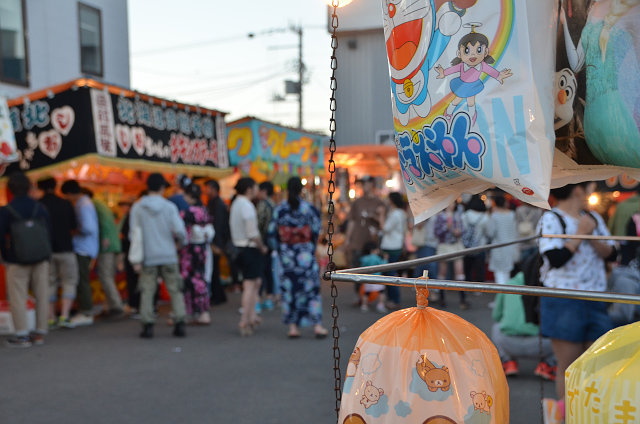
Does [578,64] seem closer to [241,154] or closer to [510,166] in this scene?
[510,166]

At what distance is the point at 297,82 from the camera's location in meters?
28.3

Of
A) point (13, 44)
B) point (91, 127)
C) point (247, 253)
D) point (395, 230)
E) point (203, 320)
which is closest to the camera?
point (247, 253)

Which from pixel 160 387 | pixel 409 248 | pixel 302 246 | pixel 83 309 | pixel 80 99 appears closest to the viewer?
pixel 160 387

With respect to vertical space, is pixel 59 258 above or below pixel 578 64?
below

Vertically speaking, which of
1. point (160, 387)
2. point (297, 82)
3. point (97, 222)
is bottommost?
point (160, 387)

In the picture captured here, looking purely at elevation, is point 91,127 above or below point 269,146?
below

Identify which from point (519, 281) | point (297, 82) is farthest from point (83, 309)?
point (297, 82)

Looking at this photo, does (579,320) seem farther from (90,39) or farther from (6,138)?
(90,39)

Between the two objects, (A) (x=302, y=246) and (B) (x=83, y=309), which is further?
(B) (x=83, y=309)

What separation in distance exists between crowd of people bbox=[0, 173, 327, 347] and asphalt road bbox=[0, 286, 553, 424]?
0.36 metres

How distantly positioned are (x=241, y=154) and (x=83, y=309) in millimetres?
4015

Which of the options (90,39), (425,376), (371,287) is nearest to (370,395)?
(425,376)

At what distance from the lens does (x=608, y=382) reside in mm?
1208

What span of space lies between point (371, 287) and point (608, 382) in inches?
278
